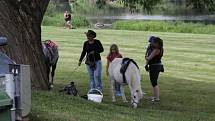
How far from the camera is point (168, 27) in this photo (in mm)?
51000

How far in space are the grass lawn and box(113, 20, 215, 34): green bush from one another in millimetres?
12464

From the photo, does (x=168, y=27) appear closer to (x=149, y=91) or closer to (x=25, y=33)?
(x=149, y=91)

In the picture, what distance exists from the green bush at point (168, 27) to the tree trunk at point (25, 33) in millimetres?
38372

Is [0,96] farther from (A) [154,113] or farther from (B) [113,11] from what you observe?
(B) [113,11]

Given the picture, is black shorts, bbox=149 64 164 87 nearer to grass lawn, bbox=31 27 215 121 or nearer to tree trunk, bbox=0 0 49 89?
grass lawn, bbox=31 27 215 121

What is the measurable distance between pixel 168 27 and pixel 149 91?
117 ft

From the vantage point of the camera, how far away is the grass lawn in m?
9.08

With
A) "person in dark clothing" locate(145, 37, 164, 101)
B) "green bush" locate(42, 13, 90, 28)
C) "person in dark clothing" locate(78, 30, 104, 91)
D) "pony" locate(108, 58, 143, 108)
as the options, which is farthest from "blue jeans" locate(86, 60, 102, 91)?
"green bush" locate(42, 13, 90, 28)

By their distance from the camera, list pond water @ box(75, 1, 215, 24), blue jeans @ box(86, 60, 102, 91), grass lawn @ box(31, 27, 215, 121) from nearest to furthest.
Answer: grass lawn @ box(31, 27, 215, 121), blue jeans @ box(86, 60, 102, 91), pond water @ box(75, 1, 215, 24)

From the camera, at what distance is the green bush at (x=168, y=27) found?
49.2 m

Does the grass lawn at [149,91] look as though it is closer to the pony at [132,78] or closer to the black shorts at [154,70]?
the pony at [132,78]

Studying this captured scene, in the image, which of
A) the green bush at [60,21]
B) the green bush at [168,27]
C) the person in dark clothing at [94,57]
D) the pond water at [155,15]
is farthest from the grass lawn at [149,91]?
the pond water at [155,15]

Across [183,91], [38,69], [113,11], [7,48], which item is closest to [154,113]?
[38,69]

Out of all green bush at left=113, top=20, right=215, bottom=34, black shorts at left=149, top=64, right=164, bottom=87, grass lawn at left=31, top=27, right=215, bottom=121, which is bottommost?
grass lawn at left=31, top=27, right=215, bottom=121
